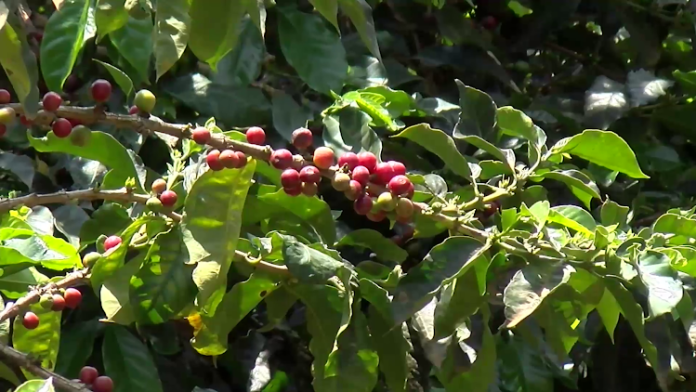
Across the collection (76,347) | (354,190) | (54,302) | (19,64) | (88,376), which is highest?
(19,64)

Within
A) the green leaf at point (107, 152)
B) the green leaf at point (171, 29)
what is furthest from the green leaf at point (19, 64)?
the green leaf at point (107, 152)

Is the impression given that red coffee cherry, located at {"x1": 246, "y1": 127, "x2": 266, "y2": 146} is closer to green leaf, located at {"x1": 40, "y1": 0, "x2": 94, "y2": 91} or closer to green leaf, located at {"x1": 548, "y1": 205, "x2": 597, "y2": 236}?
green leaf, located at {"x1": 40, "y1": 0, "x2": 94, "y2": 91}

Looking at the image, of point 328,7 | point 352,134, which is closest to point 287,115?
Answer: point 352,134

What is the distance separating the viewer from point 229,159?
0.81m

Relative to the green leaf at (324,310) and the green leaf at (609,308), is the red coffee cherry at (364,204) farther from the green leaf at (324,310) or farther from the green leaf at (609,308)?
the green leaf at (609,308)

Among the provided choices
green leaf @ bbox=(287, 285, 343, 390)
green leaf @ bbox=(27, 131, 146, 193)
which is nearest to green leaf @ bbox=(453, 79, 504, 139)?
green leaf @ bbox=(287, 285, 343, 390)

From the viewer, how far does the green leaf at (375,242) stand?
3.42ft

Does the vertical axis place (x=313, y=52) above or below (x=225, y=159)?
below

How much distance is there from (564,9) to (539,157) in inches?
34.2

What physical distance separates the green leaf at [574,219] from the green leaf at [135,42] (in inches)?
20.1

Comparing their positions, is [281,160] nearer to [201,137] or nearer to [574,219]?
[201,137]

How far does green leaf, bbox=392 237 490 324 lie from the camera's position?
2.81 ft

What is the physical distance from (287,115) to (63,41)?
0.49m

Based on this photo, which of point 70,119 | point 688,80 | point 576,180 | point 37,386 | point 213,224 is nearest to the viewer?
point 37,386
